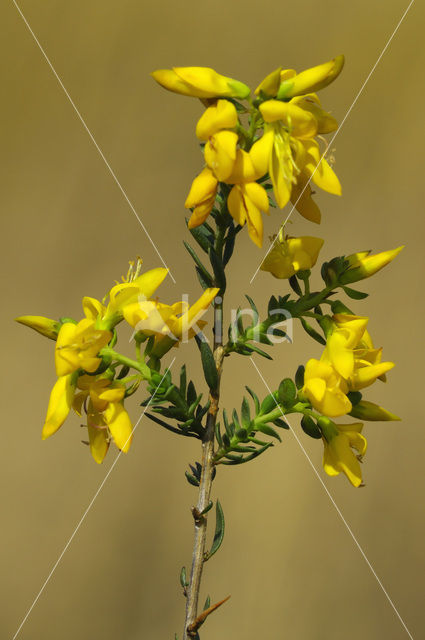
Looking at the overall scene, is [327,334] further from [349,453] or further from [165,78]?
[165,78]

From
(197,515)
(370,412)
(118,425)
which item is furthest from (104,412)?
(370,412)

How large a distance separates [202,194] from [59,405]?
205mm

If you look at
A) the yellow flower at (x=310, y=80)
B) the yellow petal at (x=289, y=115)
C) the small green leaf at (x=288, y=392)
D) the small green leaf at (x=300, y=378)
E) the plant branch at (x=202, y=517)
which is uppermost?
the yellow flower at (x=310, y=80)

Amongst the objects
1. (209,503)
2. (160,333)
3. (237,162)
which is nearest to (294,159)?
(237,162)

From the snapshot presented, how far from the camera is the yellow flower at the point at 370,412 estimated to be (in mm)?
677

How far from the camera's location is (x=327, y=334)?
67 cm

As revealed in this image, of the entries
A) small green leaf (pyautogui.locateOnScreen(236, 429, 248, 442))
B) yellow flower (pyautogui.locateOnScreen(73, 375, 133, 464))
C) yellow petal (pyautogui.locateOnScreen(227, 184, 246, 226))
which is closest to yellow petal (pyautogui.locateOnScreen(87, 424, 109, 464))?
yellow flower (pyautogui.locateOnScreen(73, 375, 133, 464))

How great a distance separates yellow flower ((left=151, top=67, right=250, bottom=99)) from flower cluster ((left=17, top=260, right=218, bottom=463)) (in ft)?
0.49

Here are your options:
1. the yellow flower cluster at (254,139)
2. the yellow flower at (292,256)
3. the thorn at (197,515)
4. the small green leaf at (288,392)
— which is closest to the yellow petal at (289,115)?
the yellow flower cluster at (254,139)

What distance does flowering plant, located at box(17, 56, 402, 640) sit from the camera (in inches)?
24.4

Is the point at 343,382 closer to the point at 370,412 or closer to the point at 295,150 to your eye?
the point at 370,412

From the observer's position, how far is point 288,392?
26.3 inches

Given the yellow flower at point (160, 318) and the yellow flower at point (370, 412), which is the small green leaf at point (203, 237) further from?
the yellow flower at point (370, 412)

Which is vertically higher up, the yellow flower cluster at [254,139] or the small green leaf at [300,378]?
the yellow flower cluster at [254,139]
